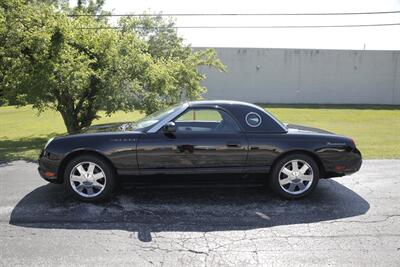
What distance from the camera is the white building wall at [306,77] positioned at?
34281 mm

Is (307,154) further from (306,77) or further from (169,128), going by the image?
(306,77)

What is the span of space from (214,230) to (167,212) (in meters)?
0.81

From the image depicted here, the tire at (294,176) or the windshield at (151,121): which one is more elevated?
the windshield at (151,121)

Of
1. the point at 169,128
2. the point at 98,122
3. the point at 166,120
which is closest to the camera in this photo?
the point at 169,128

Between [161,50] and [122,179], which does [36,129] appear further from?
[122,179]

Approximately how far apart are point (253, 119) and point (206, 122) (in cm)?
72

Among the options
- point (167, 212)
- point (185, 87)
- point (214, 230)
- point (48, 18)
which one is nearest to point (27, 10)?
point (48, 18)

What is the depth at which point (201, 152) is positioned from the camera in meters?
5.36

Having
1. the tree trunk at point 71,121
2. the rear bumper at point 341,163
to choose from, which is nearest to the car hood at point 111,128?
the rear bumper at point 341,163

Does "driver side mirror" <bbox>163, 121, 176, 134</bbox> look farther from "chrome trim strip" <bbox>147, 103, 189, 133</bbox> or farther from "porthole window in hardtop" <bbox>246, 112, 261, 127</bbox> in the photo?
"porthole window in hardtop" <bbox>246, 112, 261, 127</bbox>

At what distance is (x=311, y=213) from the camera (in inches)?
198

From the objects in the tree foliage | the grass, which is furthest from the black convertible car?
the tree foliage

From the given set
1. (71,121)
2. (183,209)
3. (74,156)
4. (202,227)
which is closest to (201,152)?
(183,209)

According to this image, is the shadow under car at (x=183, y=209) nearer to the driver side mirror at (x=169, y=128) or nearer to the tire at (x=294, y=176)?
the tire at (x=294, y=176)
